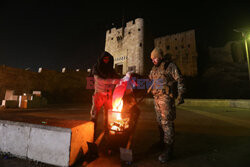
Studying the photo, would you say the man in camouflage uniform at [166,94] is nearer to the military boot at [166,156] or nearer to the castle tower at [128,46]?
the military boot at [166,156]

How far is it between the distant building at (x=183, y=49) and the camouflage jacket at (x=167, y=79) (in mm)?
25168

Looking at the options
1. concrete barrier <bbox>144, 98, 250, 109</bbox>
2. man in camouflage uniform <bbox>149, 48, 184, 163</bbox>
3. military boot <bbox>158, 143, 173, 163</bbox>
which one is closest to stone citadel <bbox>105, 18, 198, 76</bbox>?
concrete barrier <bbox>144, 98, 250, 109</bbox>

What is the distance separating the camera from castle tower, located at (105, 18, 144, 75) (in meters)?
25.5

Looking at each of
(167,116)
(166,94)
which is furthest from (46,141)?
(166,94)

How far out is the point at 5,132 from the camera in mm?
1994

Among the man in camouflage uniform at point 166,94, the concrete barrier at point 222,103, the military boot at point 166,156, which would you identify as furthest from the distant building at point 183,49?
the military boot at point 166,156

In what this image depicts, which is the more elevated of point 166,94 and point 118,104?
point 166,94

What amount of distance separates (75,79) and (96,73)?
1544 cm

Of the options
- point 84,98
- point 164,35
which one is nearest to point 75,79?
point 84,98

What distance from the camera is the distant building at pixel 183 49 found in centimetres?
2461

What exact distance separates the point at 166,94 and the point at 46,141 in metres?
2.15

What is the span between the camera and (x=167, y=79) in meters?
2.30

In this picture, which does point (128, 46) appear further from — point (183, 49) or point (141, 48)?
point (183, 49)

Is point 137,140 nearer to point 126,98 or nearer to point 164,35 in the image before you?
point 126,98
